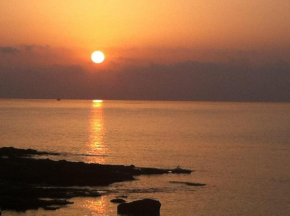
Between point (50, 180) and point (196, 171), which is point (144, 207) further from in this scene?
point (196, 171)

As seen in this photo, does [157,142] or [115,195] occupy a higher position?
[157,142]

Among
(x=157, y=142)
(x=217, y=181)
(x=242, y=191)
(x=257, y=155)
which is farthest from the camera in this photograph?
(x=157, y=142)

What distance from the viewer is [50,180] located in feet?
165

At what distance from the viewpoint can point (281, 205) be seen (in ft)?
153

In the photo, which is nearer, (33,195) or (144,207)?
(144,207)

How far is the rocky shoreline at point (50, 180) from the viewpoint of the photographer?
4147cm

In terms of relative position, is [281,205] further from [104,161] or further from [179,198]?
[104,161]

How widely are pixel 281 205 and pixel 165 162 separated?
2901 cm

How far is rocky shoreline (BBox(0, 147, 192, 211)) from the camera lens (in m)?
41.5

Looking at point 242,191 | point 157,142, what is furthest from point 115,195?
point 157,142

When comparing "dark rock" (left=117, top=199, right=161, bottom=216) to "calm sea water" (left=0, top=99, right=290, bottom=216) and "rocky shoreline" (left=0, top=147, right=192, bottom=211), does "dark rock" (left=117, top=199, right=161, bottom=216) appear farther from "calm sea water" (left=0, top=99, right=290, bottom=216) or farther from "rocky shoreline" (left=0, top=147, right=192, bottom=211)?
"rocky shoreline" (left=0, top=147, right=192, bottom=211)

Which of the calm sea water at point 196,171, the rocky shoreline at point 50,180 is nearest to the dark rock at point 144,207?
the calm sea water at point 196,171

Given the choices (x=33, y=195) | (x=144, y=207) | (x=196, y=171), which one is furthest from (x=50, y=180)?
(x=196, y=171)

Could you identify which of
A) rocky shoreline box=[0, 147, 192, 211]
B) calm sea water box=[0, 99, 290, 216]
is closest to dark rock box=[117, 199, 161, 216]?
calm sea water box=[0, 99, 290, 216]
